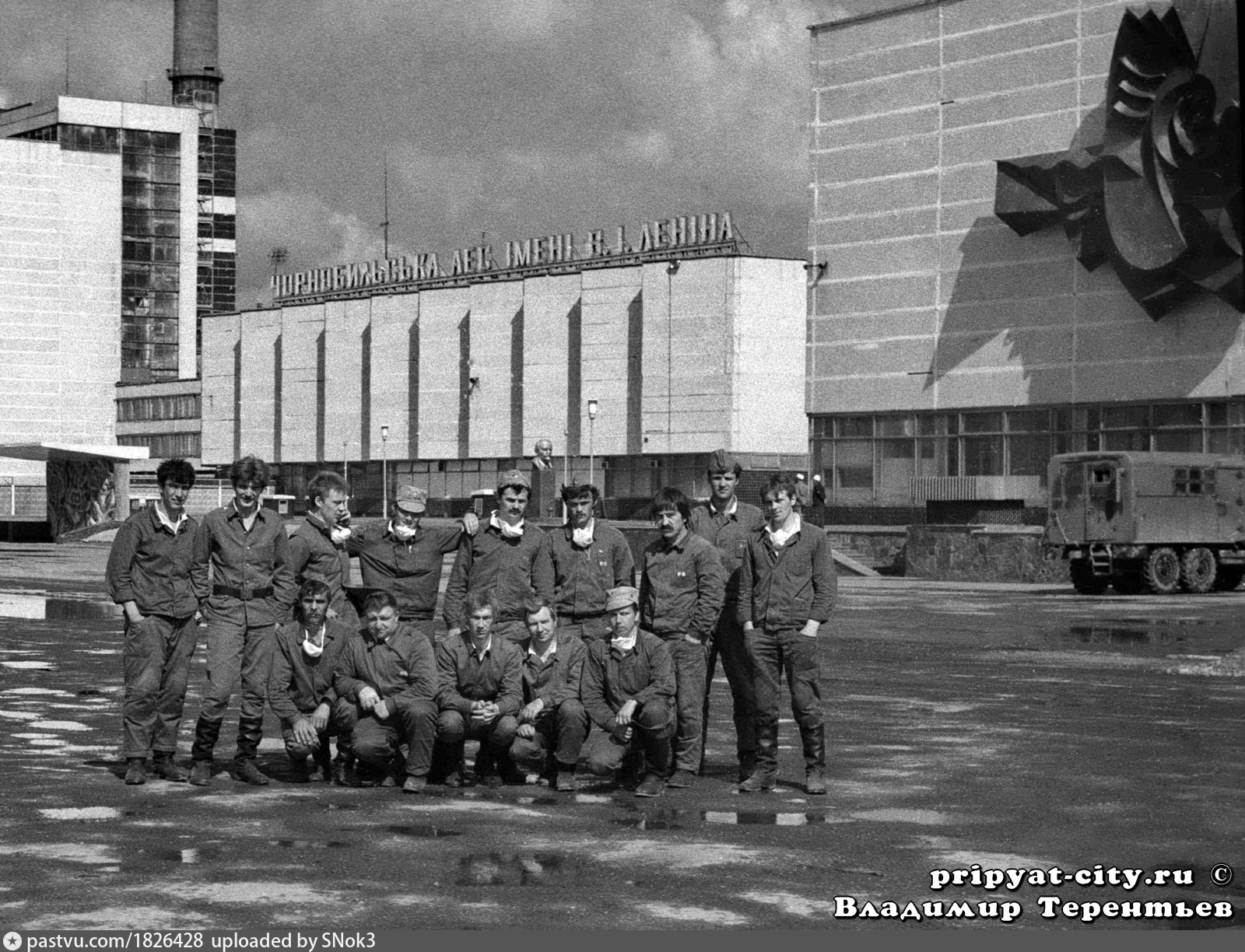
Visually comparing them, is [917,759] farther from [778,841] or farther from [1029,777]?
[778,841]

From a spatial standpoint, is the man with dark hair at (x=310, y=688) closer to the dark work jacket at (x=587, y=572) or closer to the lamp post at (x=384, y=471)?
the dark work jacket at (x=587, y=572)

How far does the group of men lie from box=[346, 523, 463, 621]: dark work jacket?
108 millimetres

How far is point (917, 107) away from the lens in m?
67.1

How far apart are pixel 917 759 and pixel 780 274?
84.8m

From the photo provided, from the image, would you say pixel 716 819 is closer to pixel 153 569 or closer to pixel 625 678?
pixel 625 678

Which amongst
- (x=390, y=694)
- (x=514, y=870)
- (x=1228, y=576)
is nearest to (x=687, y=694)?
(x=390, y=694)

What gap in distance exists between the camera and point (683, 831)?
11336mm

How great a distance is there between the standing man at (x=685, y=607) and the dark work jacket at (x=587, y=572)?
1.46ft

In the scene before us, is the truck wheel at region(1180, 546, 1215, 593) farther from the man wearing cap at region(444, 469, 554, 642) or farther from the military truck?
the man wearing cap at region(444, 469, 554, 642)

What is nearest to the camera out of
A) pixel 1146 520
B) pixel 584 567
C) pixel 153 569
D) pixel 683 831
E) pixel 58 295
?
pixel 683 831

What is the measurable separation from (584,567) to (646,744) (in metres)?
1.45

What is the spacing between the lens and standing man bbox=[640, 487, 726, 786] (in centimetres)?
1335

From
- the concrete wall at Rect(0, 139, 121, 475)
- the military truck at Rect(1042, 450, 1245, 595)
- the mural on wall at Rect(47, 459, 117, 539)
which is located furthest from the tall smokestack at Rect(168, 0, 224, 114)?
the military truck at Rect(1042, 450, 1245, 595)

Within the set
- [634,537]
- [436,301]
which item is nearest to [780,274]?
[436,301]
